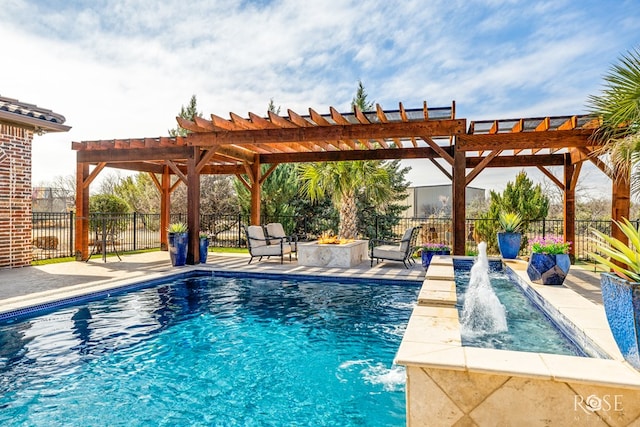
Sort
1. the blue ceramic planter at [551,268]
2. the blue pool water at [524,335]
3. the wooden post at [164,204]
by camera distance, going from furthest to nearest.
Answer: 1. the wooden post at [164,204]
2. the blue ceramic planter at [551,268]
3. the blue pool water at [524,335]

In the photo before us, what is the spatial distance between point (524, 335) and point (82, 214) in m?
10.6

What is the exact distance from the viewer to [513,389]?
212cm

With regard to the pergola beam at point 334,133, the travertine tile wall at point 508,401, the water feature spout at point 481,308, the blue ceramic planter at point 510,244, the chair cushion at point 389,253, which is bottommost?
the water feature spout at point 481,308

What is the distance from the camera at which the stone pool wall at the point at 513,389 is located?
6.69ft

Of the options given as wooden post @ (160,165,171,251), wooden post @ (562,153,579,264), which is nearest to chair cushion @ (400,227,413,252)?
wooden post @ (562,153,579,264)

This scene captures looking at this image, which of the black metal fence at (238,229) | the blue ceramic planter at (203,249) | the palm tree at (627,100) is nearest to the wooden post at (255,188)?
the black metal fence at (238,229)

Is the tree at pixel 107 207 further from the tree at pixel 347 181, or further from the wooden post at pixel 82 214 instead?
the tree at pixel 347 181

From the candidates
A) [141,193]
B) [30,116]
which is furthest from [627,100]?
[141,193]

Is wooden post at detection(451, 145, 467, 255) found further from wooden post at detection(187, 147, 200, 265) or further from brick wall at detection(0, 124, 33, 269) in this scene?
brick wall at detection(0, 124, 33, 269)

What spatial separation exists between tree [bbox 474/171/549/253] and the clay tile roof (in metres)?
11.4

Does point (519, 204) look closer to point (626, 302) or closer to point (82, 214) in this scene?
point (626, 302)

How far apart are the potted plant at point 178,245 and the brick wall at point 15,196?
9.65 feet

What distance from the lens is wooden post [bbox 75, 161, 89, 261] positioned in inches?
392

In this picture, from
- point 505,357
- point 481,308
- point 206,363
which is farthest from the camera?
point 481,308
